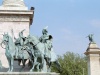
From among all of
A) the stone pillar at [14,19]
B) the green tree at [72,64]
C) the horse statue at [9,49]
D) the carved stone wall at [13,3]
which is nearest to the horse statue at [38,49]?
the horse statue at [9,49]

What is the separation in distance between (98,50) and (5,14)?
13.5m

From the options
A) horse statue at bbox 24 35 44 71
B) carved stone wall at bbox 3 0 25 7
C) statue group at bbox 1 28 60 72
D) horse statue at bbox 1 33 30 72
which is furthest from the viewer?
carved stone wall at bbox 3 0 25 7

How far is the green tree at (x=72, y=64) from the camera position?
49.4 metres

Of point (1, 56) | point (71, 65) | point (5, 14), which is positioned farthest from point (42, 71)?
point (71, 65)

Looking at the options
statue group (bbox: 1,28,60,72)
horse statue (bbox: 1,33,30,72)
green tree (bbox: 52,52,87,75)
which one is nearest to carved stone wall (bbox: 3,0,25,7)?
statue group (bbox: 1,28,60,72)

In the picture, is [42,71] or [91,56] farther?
[91,56]

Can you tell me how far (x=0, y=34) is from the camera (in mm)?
22734

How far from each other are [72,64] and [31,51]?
99.7 ft

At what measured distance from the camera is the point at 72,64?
165ft

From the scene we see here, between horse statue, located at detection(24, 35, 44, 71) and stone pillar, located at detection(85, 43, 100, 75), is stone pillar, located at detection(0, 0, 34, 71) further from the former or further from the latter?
stone pillar, located at detection(85, 43, 100, 75)

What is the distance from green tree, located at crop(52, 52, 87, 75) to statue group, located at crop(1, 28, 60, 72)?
2720 centimetres

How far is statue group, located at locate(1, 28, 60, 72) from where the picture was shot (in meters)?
20.0

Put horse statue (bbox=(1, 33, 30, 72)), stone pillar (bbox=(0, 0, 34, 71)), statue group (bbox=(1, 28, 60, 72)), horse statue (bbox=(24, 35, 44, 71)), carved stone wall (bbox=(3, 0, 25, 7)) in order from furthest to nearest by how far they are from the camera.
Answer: carved stone wall (bbox=(3, 0, 25, 7)), stone pillar (bbox=(0, 0, 34, 71)), horse statue (bbox=(24, 35, 44, 71)), statue group (bbox=(1, 28, 60, 72)), horse statue (bbox=(1, 33, 30, 72))

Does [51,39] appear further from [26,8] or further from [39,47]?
[26,8]
